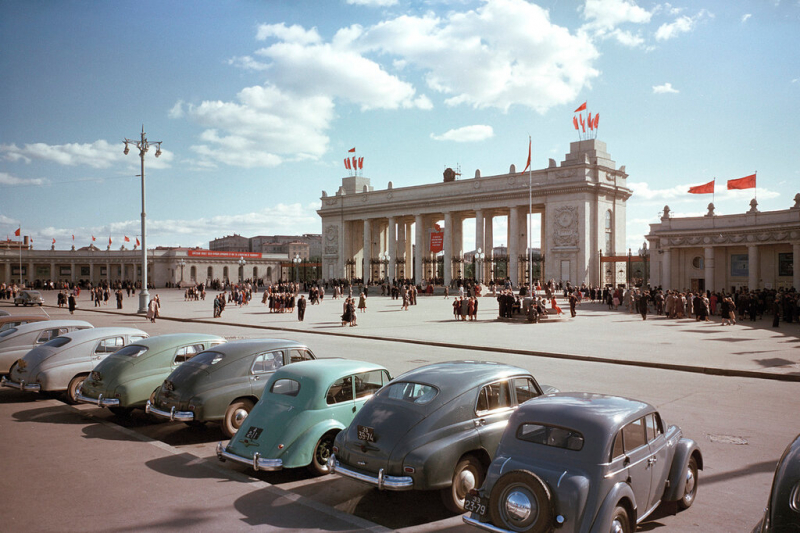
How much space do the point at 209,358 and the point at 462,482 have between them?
5.16 metres

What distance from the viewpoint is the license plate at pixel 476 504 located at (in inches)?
209

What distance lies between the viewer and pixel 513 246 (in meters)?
62.3

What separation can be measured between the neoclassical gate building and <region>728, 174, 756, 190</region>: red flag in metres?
12.8

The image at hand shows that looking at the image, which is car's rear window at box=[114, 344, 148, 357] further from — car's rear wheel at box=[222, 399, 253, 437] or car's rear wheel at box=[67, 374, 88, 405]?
car's rear wheel at box=[222, 399, 253, 437]

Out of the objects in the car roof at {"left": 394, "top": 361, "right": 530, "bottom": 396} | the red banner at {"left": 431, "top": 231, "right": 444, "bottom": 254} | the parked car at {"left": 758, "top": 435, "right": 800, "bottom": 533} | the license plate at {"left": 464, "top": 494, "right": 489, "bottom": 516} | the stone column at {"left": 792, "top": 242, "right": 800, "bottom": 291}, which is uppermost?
the red banner at {"left": 431, "top": 231, "right": 444, "bottom": 254}

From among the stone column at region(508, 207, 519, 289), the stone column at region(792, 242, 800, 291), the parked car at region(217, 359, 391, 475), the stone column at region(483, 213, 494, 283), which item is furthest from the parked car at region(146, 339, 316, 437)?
the stone column at region(483, 213, 494, 283)

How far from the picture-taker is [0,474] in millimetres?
7676

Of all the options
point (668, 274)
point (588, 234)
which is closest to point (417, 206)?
point (588, 234)

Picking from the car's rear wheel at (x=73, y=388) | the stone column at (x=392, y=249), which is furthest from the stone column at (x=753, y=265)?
the car's rear wheel at (x=73, y=388)

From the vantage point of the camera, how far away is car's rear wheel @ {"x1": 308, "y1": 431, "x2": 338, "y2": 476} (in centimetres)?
771

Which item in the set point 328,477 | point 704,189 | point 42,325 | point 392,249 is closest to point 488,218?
point 392,249

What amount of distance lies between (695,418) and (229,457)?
785cm

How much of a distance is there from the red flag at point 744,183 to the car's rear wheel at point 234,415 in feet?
154

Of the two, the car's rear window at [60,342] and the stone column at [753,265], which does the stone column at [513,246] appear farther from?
the car's rear window at [60,342]
